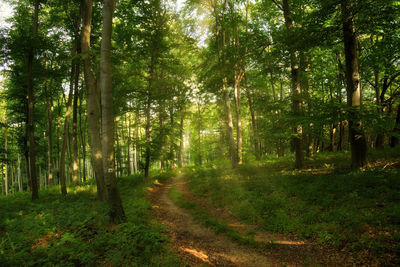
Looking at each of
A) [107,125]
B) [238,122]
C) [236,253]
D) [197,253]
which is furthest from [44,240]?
[238,122]

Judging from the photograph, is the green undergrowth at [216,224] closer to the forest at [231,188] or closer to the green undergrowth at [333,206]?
the forest at [231,188]

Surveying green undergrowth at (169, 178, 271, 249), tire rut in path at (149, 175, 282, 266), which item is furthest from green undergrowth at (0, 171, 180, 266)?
green undergrowth at (169, 178, 271, 249)

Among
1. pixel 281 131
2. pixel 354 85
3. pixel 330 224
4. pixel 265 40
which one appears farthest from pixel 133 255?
pixel 265 40

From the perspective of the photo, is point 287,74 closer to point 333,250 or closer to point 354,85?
point 354,85

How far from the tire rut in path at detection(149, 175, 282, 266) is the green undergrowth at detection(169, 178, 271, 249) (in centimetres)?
18

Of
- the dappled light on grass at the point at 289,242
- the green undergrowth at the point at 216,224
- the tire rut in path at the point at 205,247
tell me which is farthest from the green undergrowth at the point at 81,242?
the dappled light on grass at the point at 289,242

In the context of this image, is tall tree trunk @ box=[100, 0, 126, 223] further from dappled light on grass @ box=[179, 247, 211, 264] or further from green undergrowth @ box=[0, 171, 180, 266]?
dappled light on grass @ box=[179, 247, 211, 264]

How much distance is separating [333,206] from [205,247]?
15.5ft

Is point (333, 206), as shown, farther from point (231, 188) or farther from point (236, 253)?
point (231, 188)

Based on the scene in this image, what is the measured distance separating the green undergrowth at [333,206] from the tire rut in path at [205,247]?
5.24 feet

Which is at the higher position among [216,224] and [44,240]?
[44,240]

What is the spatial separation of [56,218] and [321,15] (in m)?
13.7

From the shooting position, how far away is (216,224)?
6.72 metres

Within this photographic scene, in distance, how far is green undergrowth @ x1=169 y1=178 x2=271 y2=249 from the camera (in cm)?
531
